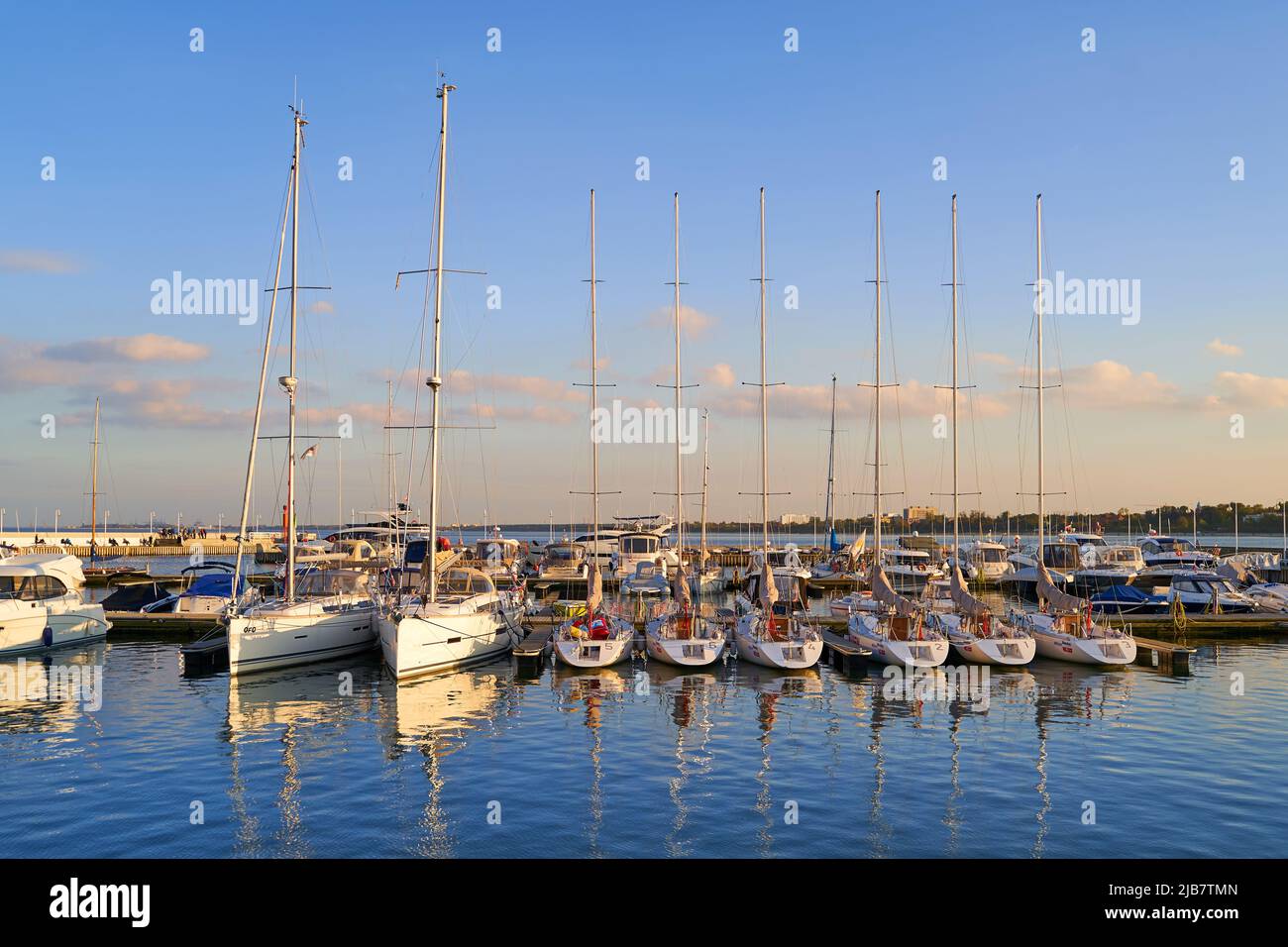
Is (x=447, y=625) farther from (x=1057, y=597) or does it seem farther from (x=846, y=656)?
(x=1057, y=597)

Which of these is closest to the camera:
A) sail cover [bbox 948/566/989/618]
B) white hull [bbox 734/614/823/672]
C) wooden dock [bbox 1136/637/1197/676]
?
white hull [bbox 734/614/823/672]

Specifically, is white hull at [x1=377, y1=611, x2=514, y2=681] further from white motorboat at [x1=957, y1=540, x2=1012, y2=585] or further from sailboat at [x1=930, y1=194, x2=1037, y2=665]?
white motorboat at [x1=957, y1=540, x2=1012, y2=585]

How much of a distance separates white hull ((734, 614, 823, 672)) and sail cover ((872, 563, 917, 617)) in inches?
197

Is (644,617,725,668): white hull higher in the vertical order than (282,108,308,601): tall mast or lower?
lower

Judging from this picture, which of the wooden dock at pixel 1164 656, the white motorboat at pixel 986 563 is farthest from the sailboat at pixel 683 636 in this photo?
the white motorboat at pixel 986 563

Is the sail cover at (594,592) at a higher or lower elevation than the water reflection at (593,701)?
higher

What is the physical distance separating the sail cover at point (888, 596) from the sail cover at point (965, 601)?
181 cm

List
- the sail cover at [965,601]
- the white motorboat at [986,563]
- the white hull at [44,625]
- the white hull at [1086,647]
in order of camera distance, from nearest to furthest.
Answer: the white hull at [1086,647] → the sail cover at [965,601] → the white hull at [44,625] → the white motorboat at [986,563]

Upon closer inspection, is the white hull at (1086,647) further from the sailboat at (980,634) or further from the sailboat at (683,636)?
the sailboat at (683,636)

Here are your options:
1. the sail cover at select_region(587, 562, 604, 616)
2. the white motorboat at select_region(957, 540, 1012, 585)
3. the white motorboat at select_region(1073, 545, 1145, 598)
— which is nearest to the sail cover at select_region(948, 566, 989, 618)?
the sail cover at select_region(587, 562, 604, 616)

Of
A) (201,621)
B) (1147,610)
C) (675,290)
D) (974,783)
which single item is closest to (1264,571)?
(1147,610)

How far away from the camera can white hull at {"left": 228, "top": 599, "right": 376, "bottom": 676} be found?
3161cm

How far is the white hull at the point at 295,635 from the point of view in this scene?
31.6m

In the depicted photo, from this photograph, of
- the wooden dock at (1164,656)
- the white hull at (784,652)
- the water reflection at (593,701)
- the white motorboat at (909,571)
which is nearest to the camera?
the water reflection at (593,701)
